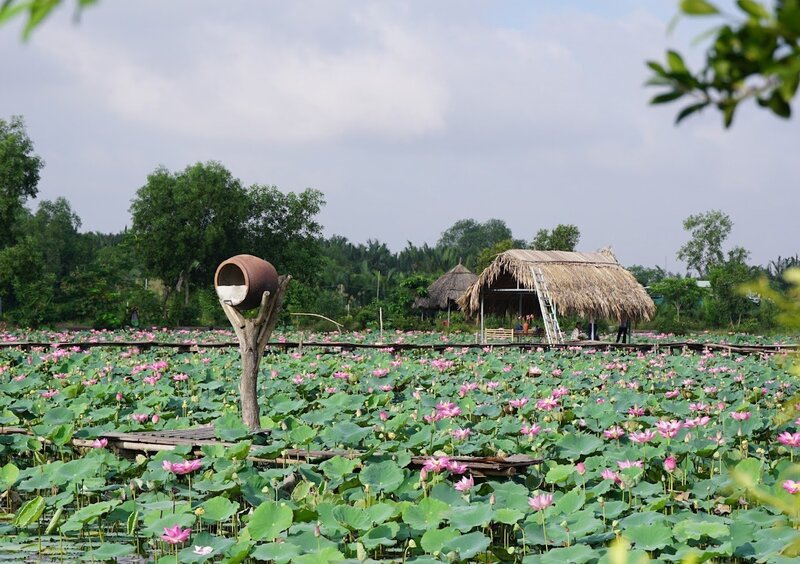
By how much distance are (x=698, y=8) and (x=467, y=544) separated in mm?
2466

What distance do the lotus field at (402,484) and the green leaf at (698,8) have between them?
1.55 ft

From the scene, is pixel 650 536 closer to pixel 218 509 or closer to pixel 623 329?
pixel 218 509

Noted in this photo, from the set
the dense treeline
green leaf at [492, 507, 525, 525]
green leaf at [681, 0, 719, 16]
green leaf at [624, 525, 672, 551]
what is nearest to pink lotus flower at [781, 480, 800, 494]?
green leaf at [624, 525, 672, 551]

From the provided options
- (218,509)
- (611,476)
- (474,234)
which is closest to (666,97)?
(218,509)

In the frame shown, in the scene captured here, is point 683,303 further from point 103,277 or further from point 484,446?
point 484,446

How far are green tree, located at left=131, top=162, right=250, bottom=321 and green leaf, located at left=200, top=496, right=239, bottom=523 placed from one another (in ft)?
77.2

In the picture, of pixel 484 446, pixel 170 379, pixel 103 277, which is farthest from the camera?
pixel 103 277

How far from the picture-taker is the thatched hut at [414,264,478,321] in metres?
31.5

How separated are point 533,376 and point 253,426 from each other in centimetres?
431

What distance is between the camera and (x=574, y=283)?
19656 mm

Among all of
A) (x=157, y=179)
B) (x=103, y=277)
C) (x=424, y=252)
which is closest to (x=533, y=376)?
(x=157, y=179)

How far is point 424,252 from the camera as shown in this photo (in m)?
44.4

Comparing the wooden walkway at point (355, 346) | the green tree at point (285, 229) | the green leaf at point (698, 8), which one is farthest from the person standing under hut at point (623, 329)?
the green leaf at point (698, 8)

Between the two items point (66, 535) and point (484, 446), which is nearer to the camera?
point (66, 535)
